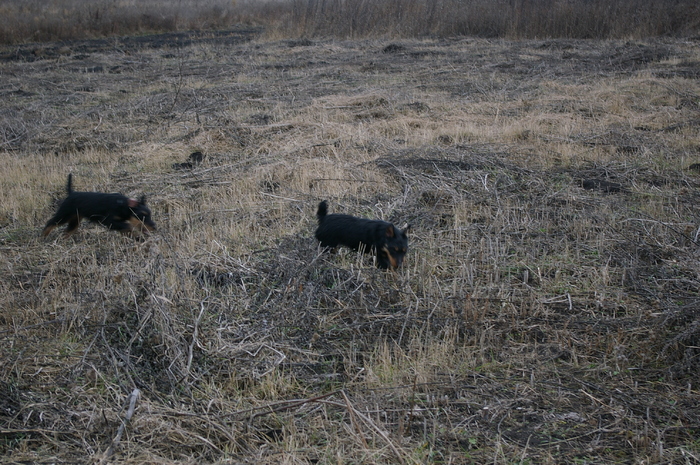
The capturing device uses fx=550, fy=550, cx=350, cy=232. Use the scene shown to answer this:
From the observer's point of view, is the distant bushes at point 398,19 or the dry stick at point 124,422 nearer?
the dry stick at point 124,422

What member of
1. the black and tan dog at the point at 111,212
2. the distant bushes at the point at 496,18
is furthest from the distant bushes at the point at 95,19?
the black and tan dog at the point at 111,212

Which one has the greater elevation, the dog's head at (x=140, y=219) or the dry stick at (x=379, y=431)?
the dog's head at (x=140, y=219)

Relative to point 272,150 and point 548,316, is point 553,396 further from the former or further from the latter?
point 272,150

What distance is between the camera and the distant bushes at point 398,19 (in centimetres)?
1978

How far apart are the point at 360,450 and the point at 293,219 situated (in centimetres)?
334

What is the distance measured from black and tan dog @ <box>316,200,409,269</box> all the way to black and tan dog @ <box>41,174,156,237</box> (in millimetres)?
1685

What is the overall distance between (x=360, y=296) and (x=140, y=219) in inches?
91.0

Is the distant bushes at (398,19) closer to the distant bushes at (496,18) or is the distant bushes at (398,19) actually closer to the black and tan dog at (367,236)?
the distant bushes at (496,18)

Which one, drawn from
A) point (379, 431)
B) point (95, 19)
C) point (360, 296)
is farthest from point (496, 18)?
point (379, 431)

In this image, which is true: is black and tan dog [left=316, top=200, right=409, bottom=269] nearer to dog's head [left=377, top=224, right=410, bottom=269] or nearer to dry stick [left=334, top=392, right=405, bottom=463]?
dog's head [left=377, top=224, right=410, bottom=269]

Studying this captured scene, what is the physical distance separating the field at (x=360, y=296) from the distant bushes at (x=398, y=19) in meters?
12.4

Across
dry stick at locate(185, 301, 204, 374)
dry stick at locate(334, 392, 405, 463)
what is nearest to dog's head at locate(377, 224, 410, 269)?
dry stick at locate(185, 301, 204, 374)

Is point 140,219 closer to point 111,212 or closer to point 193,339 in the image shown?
point 111,212

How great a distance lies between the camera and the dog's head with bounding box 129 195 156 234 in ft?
16.3
